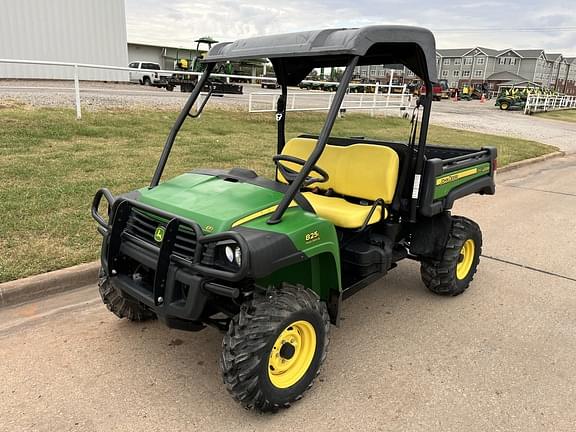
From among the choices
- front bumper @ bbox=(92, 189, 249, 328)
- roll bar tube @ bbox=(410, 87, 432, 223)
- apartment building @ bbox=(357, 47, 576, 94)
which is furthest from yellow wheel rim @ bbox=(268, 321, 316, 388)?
apartment building @ bbox=(357, 47, 576, 94)

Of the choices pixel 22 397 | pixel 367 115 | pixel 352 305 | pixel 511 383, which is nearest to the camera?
pixel 22 397

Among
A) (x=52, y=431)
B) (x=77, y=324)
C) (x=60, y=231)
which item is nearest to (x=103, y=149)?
(x=60, y=231)

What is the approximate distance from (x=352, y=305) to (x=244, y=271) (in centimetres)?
181

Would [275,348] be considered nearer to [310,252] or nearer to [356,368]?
[310,252]

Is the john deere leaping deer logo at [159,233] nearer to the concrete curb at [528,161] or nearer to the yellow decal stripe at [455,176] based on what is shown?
the yellow decal stripe at [455,176]

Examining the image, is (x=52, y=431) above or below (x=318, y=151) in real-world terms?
below

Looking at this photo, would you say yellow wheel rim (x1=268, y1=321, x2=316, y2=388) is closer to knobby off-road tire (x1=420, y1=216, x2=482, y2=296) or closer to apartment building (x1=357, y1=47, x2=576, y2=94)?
knobby off-road tire (x1=420, y1=216, x2=482, y2=296)

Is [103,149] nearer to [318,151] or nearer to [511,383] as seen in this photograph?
[318,151]

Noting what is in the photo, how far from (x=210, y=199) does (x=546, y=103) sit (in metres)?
35.4

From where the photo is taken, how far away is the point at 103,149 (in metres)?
7.84

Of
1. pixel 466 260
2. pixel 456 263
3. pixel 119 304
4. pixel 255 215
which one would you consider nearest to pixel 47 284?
pixel 119 304

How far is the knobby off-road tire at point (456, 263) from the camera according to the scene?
3723mm

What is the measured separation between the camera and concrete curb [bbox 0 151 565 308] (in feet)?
11.3

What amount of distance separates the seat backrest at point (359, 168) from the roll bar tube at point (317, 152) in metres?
0.87
